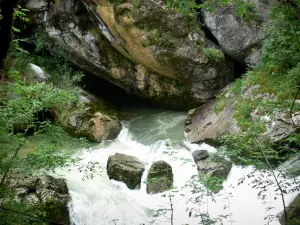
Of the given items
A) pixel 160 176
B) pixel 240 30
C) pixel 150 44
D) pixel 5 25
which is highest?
pixel 240 30

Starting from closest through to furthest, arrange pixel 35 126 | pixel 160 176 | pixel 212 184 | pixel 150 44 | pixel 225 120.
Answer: pixel 212 184 → pixel 35 126 → pixel 160 176 → pixel 225 120 → pixel 150 44

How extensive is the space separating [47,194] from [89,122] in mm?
3745

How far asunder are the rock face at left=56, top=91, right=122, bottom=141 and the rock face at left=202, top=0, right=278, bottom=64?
4410 mm

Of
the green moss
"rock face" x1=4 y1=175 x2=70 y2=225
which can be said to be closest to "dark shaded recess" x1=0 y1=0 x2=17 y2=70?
"rock face" x1=4 y1=175 x2=70 y2=225

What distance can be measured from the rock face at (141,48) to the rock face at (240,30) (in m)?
0.63

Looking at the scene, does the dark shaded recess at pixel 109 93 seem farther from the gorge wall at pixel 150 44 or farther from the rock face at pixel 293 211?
the rock face at pixel 293 211

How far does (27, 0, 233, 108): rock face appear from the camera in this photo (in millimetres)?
9086

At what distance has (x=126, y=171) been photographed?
6.88 meters

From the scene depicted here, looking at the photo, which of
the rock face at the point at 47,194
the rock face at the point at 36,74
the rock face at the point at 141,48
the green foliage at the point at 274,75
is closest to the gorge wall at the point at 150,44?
the rock face at the point at 141,48

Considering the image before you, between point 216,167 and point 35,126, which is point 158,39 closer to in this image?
point 216,167

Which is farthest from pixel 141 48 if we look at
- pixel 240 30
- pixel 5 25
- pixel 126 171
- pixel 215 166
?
pixel 5 25

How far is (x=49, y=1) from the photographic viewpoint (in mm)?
10734

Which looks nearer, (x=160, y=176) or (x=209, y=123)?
(x=160, y=176)

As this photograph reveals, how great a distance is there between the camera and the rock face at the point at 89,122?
9266 millimetres
